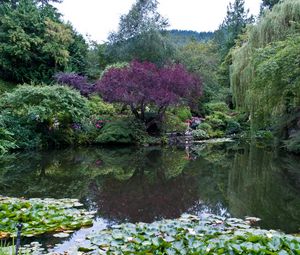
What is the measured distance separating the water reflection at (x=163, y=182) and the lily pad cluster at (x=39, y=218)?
0.57m

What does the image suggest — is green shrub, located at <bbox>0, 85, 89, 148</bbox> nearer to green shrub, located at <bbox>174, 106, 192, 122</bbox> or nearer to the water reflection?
the water reflection

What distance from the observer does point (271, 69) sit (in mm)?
10727

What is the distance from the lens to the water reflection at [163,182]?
6.39 m

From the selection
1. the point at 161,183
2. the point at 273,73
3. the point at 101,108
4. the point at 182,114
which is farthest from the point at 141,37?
the point at 161,183

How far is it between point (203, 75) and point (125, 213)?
22644mm

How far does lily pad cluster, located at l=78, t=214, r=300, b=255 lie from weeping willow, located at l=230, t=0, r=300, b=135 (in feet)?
22.8

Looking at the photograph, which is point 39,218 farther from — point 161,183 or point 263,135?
point 263,135

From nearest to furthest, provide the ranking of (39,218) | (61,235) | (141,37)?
(61,235) → (39,218) → (141,37)

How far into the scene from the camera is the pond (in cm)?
625

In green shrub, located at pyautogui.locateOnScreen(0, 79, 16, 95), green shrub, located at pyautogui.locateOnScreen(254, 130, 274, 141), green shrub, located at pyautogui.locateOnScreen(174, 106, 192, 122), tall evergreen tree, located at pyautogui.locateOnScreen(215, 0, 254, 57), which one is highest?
tall evergreen tree, located at pyautogui.locateOnScreen(215, 0, 254, 57)

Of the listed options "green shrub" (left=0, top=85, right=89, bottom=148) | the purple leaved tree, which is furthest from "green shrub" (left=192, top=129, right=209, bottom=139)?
"green shrub" (left=0, top=85, right=89, bottom=148)

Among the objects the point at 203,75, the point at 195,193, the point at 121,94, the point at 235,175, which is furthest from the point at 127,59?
the point at 195,193

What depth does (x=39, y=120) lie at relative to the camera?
15.2 meters

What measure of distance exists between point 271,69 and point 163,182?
4680mm
